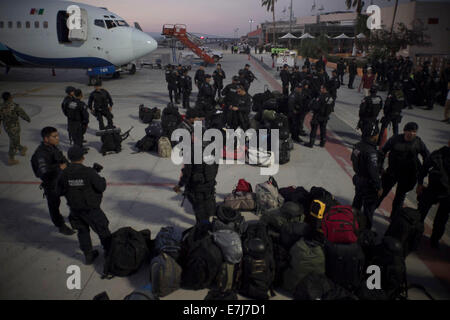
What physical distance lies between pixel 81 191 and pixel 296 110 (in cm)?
734

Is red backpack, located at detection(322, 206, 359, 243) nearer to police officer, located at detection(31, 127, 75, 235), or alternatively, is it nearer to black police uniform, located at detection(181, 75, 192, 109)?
police officer, located at detection(31, 127, 75, 235)

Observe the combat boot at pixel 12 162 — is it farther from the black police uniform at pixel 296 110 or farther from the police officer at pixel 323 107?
the police officer at pixel 323 107

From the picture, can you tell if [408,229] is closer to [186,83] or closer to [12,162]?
[12,162]

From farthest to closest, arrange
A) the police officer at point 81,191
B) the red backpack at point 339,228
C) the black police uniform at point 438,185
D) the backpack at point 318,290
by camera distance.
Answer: the black police uniform at point 438,185
the police officer at point 81,191
the red backpack at point 339,228
the backpack at point 318,290

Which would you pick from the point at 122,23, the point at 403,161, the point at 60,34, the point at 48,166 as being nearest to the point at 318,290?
the point at 403,161

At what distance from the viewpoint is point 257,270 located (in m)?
4.09

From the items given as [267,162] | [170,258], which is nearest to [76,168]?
[170,258]

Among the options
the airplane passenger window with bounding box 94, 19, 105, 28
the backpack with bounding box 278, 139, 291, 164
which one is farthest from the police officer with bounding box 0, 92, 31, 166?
the airplane passenger window with bounding box 94, 19, 105, 28

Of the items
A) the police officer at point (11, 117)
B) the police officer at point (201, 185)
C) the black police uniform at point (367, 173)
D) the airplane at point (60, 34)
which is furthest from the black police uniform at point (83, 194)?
the airplane at point (60, 34)

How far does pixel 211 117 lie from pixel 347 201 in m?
5.72

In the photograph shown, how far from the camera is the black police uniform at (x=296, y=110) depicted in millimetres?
9656

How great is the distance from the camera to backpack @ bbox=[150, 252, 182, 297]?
4.13 m

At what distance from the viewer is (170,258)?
428cm

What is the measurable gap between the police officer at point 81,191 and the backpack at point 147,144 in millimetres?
5050
